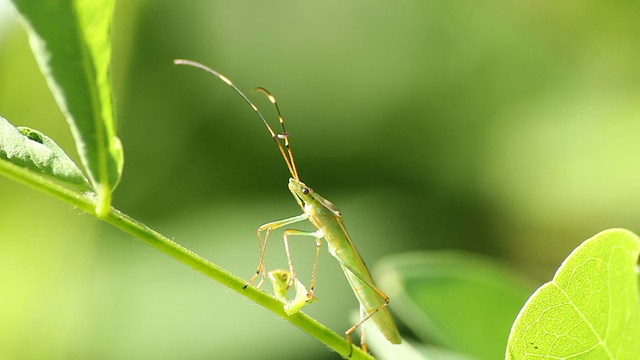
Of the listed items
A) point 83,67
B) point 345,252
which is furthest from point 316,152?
point 83,67

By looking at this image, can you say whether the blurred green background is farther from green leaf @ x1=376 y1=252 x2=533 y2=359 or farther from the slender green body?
the slender green body

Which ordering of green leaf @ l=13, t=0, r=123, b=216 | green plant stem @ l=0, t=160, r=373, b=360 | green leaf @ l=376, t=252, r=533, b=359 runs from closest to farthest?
green leaf @ l=13, t=0, r=123, b=216
green plant stem @ l=0, t=160, r=373, b=360
green leaf @ l=376, t=252, r=533, b=359

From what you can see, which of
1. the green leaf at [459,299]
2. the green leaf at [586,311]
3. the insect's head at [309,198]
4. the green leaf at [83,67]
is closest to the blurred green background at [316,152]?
the green leaf at [459,299]

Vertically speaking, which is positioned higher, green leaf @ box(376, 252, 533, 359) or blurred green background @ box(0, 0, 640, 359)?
blurred green background @ box(0, 0, 640, 359)

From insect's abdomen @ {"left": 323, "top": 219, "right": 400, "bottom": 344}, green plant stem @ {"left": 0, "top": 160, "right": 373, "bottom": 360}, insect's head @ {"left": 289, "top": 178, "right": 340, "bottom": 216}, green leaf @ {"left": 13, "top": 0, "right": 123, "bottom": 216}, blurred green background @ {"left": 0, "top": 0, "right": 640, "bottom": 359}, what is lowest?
green plant stem @ {"left": 0, "top": 160, "right": 373, "bottom": 360}

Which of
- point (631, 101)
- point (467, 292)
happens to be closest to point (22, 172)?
point (467, 292)

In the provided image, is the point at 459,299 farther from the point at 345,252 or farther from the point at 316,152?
the point at 316,152

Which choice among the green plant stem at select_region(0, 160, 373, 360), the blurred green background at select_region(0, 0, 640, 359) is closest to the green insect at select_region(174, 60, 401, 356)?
the green plant stem at select_region(0, 160, 373, 360)
